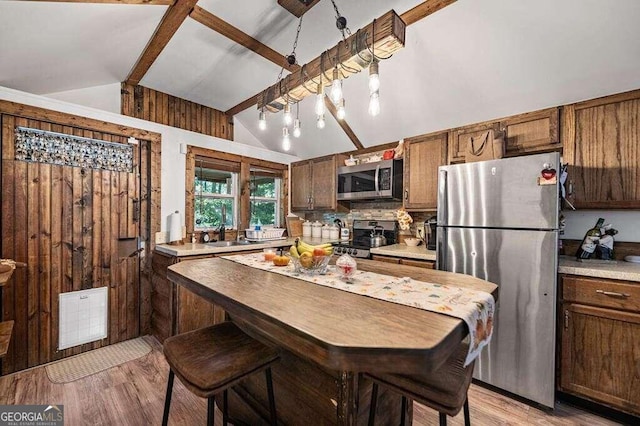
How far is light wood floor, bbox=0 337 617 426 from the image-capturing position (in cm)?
176

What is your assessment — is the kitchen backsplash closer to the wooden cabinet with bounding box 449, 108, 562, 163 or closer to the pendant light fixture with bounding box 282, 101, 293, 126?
the wooden cabinet with bounding box 449, 108, 562, 163

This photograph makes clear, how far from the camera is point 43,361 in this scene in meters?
2.38

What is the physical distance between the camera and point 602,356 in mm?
1786

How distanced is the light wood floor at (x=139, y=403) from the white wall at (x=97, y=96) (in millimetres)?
2403

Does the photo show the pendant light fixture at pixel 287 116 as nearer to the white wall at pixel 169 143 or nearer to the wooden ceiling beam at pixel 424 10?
the wooden ceiling beam at pixel 424 10

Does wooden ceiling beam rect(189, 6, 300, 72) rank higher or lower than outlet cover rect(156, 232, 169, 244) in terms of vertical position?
A: higher

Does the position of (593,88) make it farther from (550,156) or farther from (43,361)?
(43,361)

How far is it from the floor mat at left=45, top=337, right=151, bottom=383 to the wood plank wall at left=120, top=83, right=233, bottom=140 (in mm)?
2371

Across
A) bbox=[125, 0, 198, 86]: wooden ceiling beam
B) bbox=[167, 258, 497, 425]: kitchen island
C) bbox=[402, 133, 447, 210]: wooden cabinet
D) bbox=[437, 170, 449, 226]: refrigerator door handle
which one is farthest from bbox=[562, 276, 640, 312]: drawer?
bbox=[125, 0, 198, 86]: wooden ceiling beam

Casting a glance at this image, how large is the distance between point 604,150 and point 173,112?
4.12 m

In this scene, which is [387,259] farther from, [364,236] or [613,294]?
[613,294]

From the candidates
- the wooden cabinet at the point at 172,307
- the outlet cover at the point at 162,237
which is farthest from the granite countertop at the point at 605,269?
the outlet cover at the point at 162,237

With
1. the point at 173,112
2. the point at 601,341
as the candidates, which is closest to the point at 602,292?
the point at 601,341

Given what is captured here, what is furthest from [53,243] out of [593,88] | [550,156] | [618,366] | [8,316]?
[593,88]
